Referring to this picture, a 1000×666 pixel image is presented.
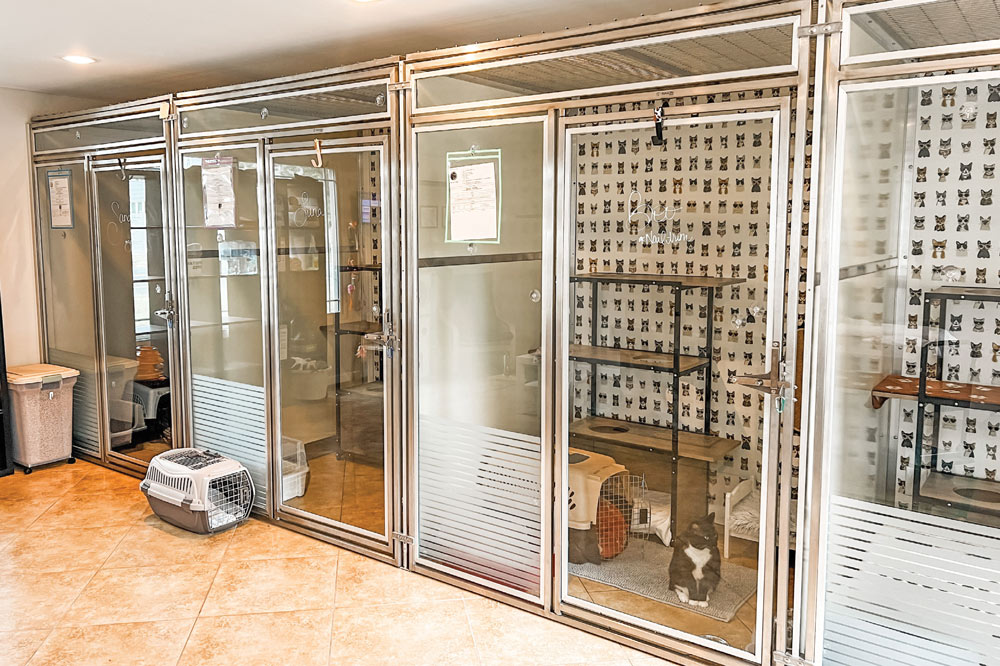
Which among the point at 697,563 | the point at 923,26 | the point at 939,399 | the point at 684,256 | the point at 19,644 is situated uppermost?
the point at 923,26

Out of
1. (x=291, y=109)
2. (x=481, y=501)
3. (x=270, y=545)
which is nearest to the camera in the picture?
(x=481, y=501)

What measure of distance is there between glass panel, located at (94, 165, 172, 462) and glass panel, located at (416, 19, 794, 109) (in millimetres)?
2135

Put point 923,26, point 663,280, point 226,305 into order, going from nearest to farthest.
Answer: point 923,26
point 663,280
point 226,305

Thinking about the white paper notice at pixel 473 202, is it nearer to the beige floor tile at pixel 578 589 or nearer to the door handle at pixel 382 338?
the door handle at pixel 382 338

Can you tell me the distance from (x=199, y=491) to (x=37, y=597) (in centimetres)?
78

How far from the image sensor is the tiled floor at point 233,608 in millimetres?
2875

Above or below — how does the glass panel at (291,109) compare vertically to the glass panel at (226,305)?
above

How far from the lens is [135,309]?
470cm

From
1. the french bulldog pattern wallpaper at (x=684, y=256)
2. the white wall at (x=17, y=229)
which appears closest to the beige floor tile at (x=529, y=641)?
the french bulldog pattern wallpaper at (x=684, y=256)

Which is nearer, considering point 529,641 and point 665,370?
point 665,370

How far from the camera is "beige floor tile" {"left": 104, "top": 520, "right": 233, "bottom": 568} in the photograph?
3.64m

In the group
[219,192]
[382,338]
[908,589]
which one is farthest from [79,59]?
[908,589]

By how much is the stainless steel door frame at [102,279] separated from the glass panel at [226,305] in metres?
0.16

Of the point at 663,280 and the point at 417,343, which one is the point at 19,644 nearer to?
the point at 417,343
